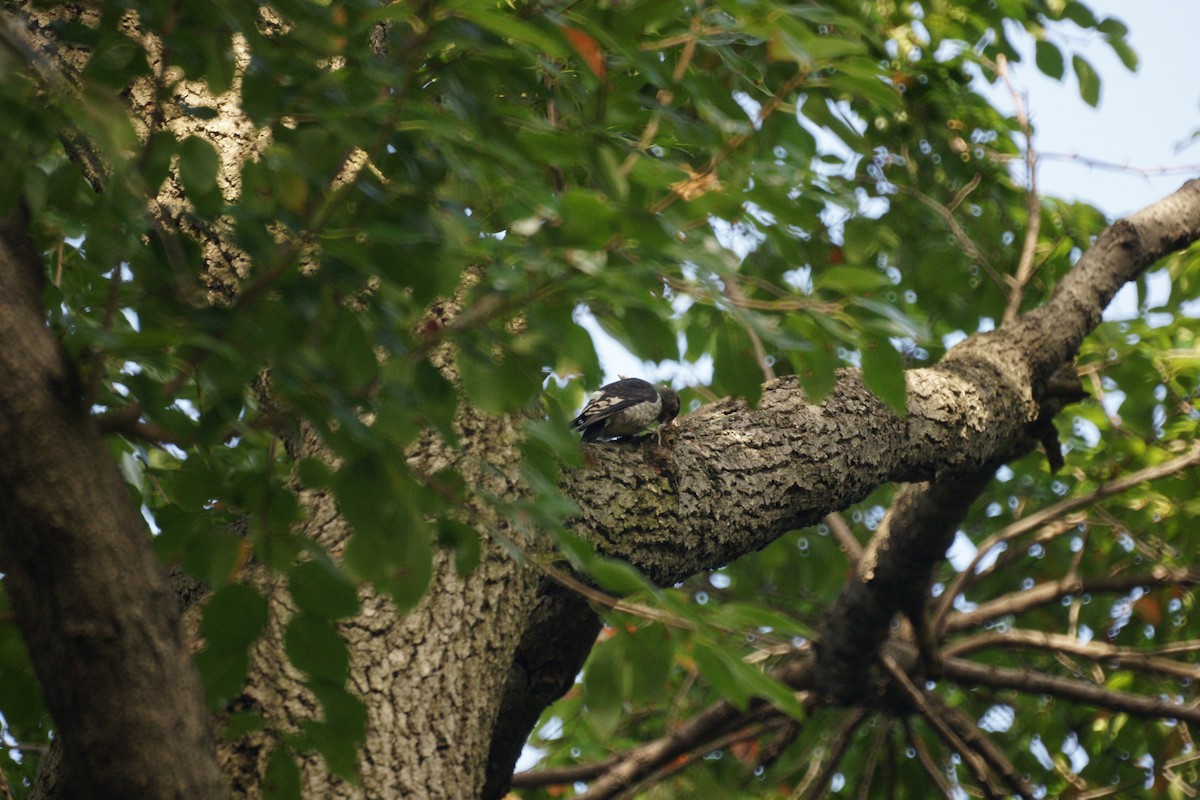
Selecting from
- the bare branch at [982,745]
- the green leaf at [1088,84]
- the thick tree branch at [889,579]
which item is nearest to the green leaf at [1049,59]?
the green leaf at [1088,84]

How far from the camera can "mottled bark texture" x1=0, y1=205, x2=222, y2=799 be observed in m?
1.34

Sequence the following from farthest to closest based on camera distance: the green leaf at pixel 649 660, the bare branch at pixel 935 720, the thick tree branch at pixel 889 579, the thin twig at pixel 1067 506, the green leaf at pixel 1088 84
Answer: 1. the bare branch at pixel 935 720
2. the thin twig at pixel 1067 506
3. the green leaf at pixel 1088 84
4. the thick tree branch at pixel 889 579
5. the green leaf at pixel 649 660

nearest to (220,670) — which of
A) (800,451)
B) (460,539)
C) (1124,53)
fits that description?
(460,539)

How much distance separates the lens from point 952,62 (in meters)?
3.87

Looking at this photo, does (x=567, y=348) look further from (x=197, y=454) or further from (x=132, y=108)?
(x=132, y=108)

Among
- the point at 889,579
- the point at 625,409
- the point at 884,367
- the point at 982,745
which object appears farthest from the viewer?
the point at 982,745

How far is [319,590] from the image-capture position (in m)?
1.40

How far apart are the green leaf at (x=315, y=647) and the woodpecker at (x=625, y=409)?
1.37 meters

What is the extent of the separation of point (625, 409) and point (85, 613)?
5.37ft

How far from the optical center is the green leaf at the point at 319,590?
140 cm

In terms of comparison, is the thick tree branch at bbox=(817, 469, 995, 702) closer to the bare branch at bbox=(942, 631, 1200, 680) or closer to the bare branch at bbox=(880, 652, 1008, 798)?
the bare branch at bbox=(880, 652, 1008, 798)

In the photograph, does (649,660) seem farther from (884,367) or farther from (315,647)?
(884,367)

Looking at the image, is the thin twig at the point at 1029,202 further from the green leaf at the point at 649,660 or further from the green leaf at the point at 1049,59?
the green leaf at the point at 649,660

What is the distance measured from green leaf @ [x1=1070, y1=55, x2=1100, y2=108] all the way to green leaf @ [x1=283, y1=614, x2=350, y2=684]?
123 inches
